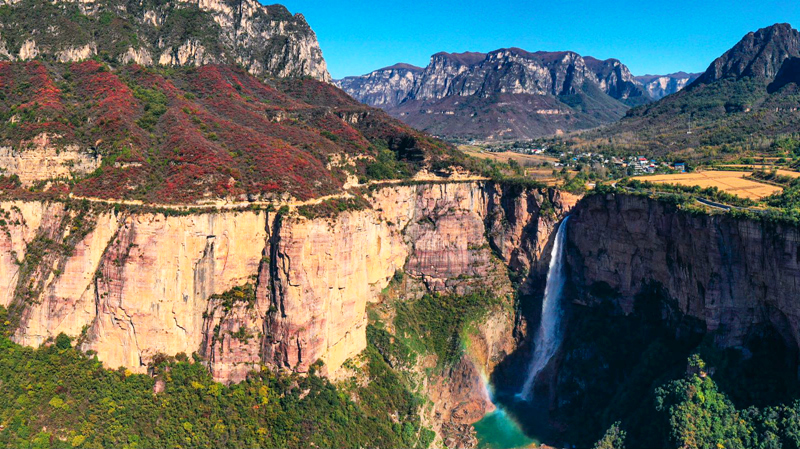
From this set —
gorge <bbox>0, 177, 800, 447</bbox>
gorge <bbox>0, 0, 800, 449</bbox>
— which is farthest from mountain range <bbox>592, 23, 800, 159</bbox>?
gorge <bbox>0, 177, 800, 447</bbox>

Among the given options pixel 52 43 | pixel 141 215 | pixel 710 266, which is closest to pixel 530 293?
pixel 710 266

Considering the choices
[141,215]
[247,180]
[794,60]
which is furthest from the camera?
[794,60]

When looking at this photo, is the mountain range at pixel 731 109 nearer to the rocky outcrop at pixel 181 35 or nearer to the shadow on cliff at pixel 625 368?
the shadow on cliff at pixel 625 368

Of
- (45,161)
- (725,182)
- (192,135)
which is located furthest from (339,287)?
(725,182)

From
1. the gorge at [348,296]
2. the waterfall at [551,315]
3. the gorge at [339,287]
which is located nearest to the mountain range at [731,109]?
the gorge at [339,287]

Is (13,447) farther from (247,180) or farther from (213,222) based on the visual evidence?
(247,180)

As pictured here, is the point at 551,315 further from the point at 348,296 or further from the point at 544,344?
the point at 348,296
